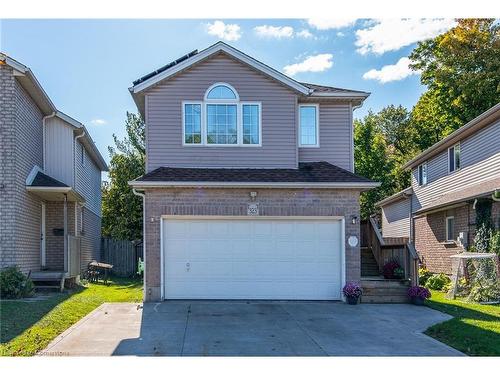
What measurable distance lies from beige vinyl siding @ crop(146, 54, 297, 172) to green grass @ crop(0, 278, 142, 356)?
4.12 meters

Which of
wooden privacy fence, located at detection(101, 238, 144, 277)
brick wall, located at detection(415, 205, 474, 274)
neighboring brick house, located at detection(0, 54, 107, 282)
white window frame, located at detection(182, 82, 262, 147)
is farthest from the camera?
wooden privacy fence, located at detection(101, 238, 144, 277)

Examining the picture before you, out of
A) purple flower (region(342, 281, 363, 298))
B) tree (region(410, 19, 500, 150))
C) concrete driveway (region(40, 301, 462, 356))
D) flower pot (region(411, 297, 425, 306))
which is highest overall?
tree (region(410, 19, 500, 150))

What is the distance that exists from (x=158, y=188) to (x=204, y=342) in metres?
5.58

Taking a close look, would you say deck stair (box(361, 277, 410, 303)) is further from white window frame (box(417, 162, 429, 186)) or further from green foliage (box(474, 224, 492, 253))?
white window frame (box(417, 162, 429, 186))

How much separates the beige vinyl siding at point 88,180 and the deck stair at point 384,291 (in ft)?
36.7

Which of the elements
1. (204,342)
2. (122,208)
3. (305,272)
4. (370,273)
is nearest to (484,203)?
(370,273)

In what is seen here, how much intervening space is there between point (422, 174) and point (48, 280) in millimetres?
17299

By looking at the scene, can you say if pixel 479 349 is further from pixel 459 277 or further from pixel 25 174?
pixel 25 174

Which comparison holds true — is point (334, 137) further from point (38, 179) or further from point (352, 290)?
point (38, 179)

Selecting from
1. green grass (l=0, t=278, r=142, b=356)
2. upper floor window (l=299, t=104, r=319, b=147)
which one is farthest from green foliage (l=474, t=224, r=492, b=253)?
green grass (l=0, t=278, r=142, b=356)

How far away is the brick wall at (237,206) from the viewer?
1303 cm

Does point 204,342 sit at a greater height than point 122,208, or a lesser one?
lesser

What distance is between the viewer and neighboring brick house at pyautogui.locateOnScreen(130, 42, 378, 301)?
43.1 feet

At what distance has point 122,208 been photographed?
1091 inches
